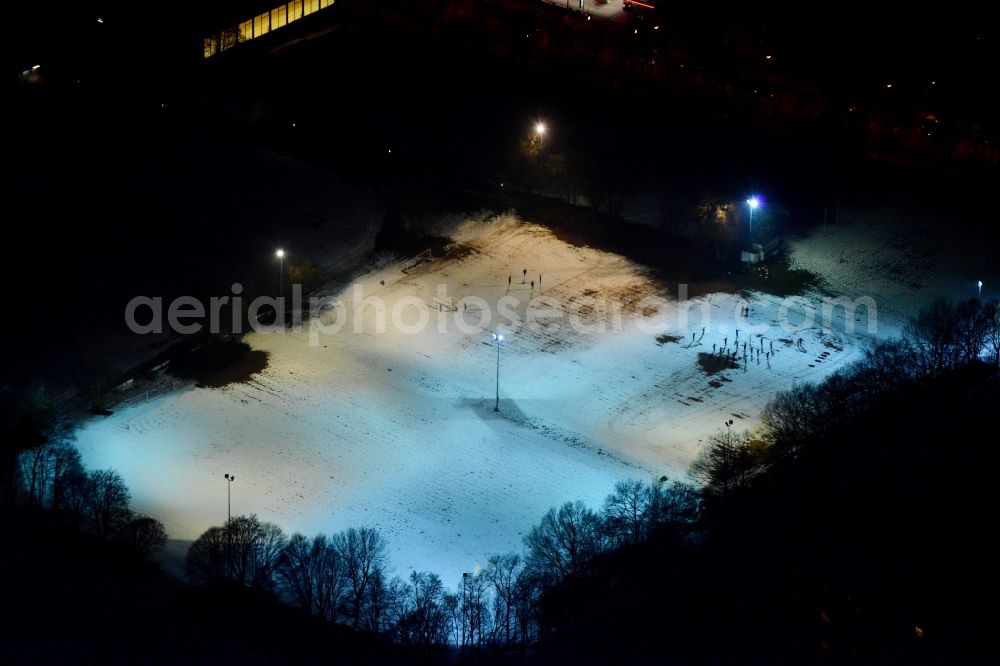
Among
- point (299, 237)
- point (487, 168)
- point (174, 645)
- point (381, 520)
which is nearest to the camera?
point (174, 645)

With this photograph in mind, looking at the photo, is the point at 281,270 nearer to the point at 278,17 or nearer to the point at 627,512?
the point at 627,512

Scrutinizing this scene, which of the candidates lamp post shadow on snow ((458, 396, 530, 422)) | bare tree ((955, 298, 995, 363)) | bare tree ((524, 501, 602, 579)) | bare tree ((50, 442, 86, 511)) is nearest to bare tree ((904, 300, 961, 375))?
bare tree ((955, 298, 995, 363))

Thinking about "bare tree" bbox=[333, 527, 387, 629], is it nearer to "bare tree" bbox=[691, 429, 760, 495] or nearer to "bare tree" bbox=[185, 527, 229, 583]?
"bare tree" bbox=[185, 527, 229, 583]

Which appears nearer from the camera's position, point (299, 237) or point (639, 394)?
point (639, 394)

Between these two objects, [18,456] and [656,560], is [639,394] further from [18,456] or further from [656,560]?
[18,456]

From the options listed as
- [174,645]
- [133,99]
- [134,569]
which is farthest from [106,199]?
[174,645]

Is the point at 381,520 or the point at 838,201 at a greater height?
the point at 838,201
